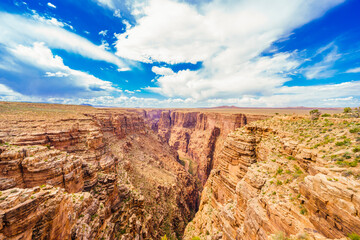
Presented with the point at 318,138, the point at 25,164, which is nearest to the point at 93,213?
the point at 25,164

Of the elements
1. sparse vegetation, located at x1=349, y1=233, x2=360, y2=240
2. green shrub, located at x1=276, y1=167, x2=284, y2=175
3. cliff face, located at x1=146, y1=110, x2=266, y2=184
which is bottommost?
cliff face, located at x1=146, y1=110, x2=266, y2=184

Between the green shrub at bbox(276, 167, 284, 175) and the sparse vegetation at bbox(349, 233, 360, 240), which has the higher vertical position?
the sparse vegetation at bbox(349, 233, 360, 240)

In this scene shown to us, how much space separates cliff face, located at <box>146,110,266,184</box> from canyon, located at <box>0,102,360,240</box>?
35.2 metres

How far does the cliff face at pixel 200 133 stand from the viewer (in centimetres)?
5916

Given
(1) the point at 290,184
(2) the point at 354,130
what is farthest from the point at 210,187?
(2) the point at 354,130

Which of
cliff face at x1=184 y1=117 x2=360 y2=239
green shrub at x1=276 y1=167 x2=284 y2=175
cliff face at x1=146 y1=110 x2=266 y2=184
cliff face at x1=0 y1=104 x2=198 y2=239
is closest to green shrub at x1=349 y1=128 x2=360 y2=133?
cliff face at x1=184 y1=117 x2=360 y2=239

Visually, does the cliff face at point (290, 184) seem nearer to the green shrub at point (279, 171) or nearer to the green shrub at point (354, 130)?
the green shrub at point (279, 171)

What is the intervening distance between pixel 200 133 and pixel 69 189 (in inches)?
2998

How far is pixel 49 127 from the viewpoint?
22.5m

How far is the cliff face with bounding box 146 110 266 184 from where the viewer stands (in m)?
59.2

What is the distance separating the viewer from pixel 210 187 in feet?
79.3

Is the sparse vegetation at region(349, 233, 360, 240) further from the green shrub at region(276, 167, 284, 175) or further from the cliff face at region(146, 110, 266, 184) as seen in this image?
the cliff face at region(146, 110, 266, 184)

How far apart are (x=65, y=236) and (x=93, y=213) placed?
5390mm

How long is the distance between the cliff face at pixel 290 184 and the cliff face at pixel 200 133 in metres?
35.6
